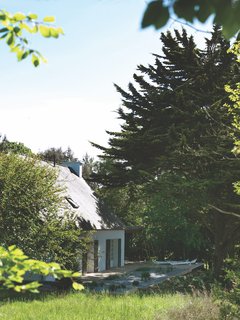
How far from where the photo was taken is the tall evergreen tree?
2335cm

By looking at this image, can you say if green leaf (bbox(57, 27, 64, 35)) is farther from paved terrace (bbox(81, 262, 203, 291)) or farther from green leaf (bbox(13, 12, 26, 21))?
paved terrace (bbox(81, 262, 203, 291))

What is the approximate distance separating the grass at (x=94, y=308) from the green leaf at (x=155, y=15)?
10.3 m

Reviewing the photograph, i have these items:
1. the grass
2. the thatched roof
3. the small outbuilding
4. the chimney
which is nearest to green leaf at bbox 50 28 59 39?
the grass

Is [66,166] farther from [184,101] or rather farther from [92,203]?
[184,101]

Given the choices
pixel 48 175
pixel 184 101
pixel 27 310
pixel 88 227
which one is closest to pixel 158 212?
pixel 88 227

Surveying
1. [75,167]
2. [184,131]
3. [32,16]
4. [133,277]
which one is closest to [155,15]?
[32,16]

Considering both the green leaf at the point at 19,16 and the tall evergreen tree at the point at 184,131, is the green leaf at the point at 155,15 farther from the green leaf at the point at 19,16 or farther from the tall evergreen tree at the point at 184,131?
the tall evergreen tree at the point at 184,131

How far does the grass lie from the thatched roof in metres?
10.4

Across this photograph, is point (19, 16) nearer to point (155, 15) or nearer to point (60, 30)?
point (60, 30)

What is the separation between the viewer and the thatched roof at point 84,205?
27328 mm

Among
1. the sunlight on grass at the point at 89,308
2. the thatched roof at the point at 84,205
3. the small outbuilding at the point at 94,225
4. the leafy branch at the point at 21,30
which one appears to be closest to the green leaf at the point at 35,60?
the leafy branch at the point at 21,30

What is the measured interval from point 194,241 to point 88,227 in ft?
30.7

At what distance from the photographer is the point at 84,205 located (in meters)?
29.8

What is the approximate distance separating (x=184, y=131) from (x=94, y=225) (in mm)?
8767
